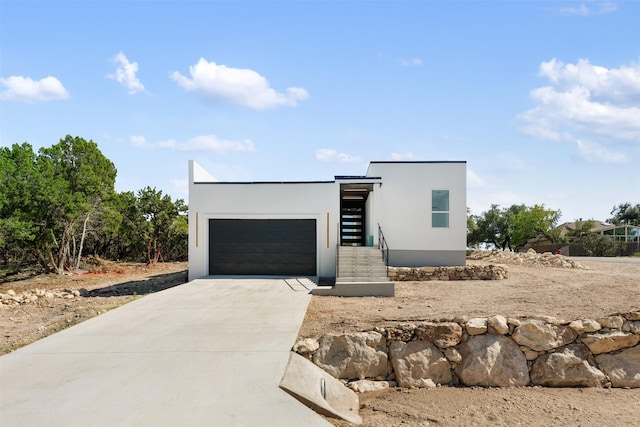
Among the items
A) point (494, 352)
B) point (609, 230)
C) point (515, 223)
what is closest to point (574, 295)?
point (494, 352)

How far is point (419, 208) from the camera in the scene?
17.6 m

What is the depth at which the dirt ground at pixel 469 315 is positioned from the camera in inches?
273

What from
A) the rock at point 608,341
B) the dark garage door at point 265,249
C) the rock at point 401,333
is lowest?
the rock at point 608,341

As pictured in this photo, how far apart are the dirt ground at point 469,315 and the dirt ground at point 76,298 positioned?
52mm

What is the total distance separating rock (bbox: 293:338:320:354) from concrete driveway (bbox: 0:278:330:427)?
167 millimetres

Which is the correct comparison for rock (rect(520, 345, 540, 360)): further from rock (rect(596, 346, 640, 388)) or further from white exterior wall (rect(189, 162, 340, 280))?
white exterior wall (rect(189, 162, 340, 280))

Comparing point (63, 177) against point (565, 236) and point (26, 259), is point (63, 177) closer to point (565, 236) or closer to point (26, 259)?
point (26, 259)

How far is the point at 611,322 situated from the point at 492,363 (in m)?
2.70

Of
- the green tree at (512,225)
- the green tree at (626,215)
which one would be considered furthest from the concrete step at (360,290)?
the green tree at (626,215)

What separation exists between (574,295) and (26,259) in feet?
95.5

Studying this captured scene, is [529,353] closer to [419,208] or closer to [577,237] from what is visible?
[419,208]

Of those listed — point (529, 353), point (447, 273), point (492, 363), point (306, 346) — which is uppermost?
point (447, 273)

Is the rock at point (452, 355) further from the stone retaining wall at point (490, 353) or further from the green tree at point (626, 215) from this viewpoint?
the green tree at point (626, 215)

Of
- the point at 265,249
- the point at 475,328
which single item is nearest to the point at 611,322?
the point at 475,328
